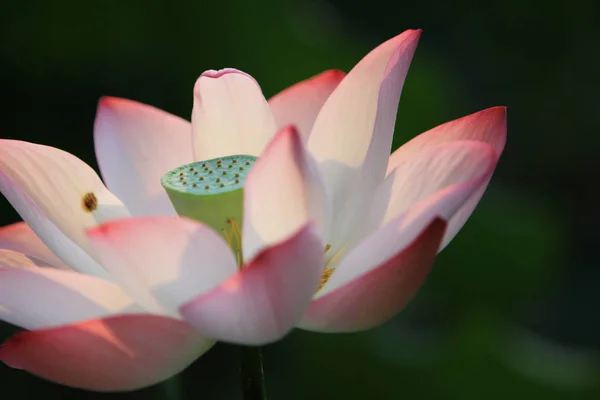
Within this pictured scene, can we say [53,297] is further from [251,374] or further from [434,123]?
[434,123]

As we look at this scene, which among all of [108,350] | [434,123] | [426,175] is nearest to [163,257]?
[108,350]

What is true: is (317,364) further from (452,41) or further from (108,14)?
(452,41)

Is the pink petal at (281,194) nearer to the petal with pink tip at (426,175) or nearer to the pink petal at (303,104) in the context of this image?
the petal with pink tip at (426,175)

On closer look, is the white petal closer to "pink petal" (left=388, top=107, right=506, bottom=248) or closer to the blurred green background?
A: "pink petal" (left=388, top=107, right=506, bottom=248)

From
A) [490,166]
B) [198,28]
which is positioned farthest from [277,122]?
[198,28]

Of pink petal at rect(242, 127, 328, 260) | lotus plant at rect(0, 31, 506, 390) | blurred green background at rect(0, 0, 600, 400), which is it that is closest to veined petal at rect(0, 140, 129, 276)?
lotus plant at rect(0, 31, 506, 390)

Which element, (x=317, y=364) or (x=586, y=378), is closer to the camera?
(x=586, y=378)

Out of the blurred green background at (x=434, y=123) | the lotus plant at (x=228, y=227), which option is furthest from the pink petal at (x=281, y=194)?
the blurred green background at (x=434, y=123)
